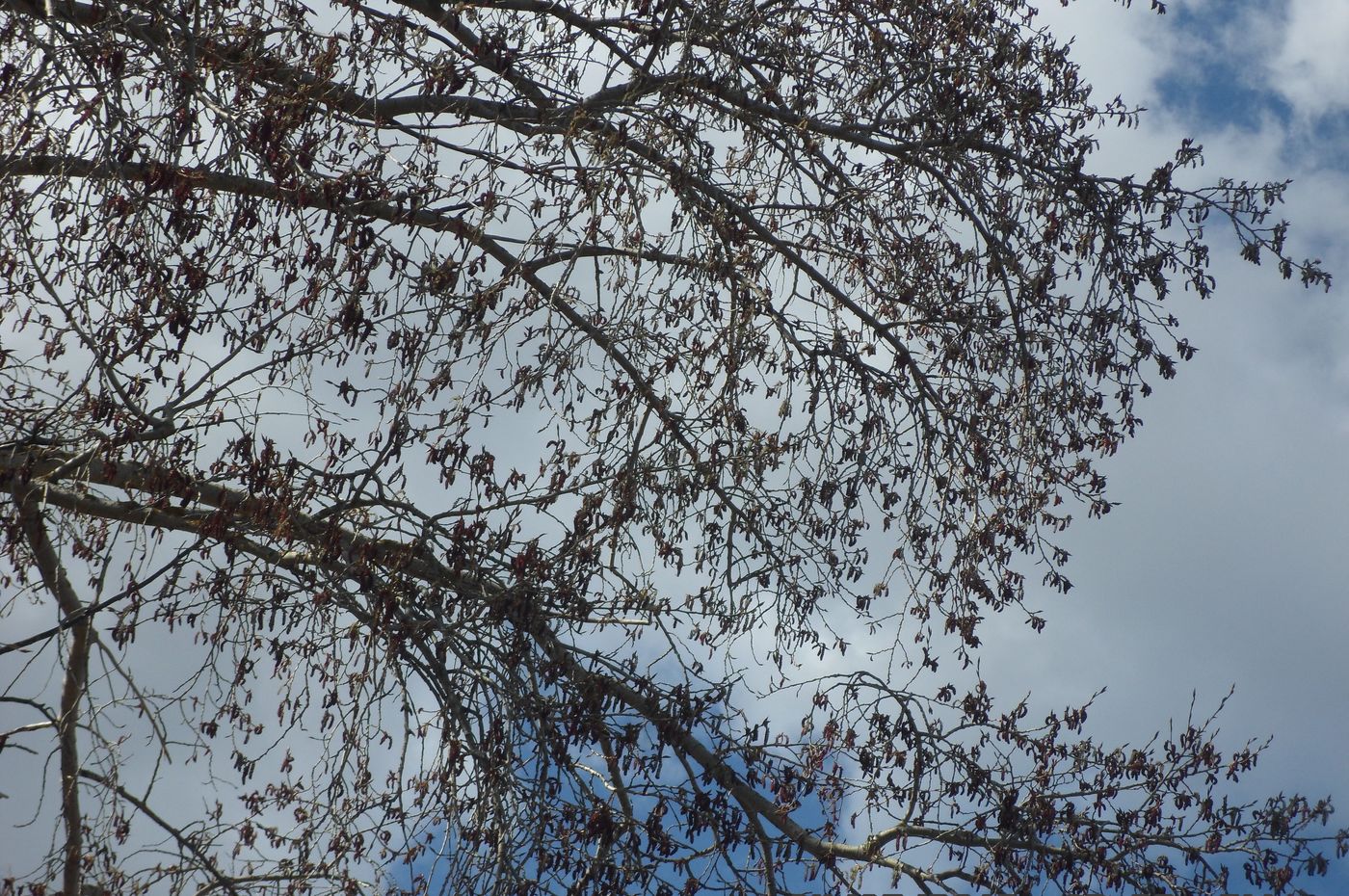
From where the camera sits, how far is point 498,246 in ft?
21.9

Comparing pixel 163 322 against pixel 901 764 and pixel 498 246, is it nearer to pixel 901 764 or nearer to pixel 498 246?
pixel 498 246

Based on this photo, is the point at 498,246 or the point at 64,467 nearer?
the point at 64,467

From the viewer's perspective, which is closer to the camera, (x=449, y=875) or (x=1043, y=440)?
(x=449, y=875)

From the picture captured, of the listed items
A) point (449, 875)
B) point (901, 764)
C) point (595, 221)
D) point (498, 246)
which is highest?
point (498, 246)

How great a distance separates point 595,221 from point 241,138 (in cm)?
146

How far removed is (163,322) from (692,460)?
2.47m

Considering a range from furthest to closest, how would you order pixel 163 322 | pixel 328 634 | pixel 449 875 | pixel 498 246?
1. pixel 498 246
2. pixel 328 634
3. pixel 449 875
4. pixel 163 322

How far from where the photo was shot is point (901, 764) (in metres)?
6.29

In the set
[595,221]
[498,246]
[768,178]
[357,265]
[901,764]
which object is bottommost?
[901,764]

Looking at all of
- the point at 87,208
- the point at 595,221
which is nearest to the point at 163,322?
the point at 87,208

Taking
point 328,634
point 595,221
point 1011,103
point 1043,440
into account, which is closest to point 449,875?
point 328,634

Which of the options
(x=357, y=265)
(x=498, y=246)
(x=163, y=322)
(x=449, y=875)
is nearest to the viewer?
(x=163, y=322)

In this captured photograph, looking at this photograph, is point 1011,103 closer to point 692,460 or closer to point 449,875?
point 692,460

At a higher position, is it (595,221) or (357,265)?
(595,221)
